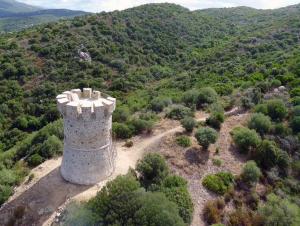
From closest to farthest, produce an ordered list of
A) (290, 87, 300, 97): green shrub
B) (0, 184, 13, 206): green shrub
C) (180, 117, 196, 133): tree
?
1. (0, 184, 13, 206): green shrub
2. (180, 117, 196, 133): tree
3. (290, 87, 300, 97): green shrub

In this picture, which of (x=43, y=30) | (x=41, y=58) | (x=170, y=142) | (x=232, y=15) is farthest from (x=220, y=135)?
(x=232, y=15)

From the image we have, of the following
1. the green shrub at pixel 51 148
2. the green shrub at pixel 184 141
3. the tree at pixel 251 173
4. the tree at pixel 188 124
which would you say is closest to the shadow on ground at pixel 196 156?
the green shrub at pixel 184 141

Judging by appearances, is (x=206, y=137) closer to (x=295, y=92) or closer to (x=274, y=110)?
(x=274, y=110)

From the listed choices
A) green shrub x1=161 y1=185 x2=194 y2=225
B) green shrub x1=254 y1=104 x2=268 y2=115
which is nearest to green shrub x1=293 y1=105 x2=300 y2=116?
green shrub x1=254 y1=104 x2=268 y2=115

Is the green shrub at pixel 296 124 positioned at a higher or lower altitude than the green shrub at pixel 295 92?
lower

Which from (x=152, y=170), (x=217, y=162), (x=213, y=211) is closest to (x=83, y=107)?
(x=152, y=170)

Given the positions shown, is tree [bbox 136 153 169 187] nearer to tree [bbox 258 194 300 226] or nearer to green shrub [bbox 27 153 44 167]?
tree [bbox 258 194 300 226]

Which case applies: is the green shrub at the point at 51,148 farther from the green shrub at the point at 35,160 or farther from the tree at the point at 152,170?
the tree at the point at 152,170
